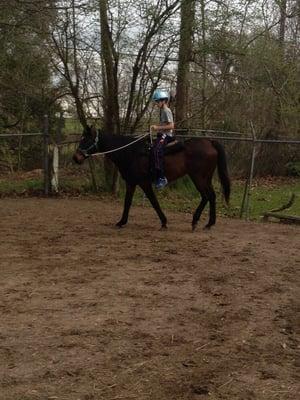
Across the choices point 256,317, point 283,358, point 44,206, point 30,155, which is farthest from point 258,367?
point 30,155

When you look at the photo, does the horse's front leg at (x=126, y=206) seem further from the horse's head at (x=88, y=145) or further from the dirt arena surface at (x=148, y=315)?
the horse's head at (x=88, y=145)

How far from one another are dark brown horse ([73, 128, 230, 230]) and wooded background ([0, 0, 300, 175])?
246 cm

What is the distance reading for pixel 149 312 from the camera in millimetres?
5258

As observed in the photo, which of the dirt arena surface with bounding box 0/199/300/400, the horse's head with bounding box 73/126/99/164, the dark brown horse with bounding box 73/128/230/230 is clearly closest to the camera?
the dirt arena surface with bounding box 0/199/300/400

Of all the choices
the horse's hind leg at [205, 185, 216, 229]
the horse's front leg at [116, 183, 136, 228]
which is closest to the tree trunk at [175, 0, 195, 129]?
the horse's hind leg at [205, 185, 216, 229]

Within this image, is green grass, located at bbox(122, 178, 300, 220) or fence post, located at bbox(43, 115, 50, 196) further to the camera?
Answer: fence post, located at bbox(43, 115, 50, 196)

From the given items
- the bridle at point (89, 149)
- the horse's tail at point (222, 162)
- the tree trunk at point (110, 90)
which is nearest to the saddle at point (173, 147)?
the horse's tail at point (222, 162)

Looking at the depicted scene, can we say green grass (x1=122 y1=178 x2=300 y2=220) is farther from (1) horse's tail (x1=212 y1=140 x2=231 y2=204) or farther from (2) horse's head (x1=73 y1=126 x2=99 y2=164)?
(2) horse's head (x1=73 y1=126 x2=99 y2=164)

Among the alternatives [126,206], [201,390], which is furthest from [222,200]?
[201,390]

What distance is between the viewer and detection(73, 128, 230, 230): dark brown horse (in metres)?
9.66

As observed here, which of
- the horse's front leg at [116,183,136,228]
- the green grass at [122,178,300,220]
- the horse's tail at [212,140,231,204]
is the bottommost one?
the green grass at [122,178,300,220]

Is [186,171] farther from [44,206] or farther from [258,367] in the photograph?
[258,367]

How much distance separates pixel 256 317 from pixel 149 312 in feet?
3.28

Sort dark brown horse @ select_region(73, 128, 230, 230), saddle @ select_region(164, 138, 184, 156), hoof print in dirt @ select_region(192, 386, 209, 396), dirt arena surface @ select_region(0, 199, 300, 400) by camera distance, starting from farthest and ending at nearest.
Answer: dark brown horse @ select_region(73, 128, 230, 230), saddle @ select_region(164, 138, 184, 156), dirt arena surface @ select_region(0, 199, 300, 400), hoof print in dirt @ select_region(192, 386, 209, 396)
